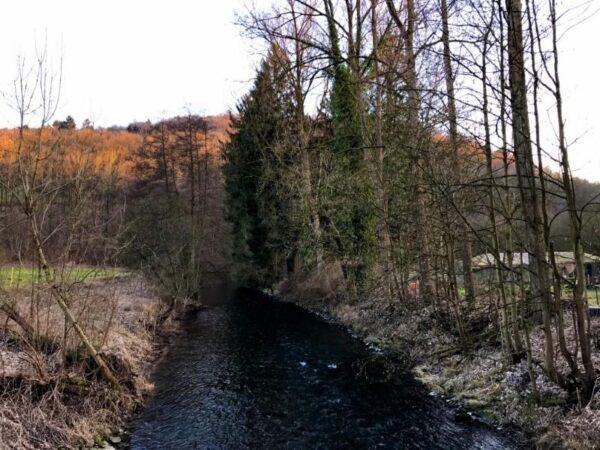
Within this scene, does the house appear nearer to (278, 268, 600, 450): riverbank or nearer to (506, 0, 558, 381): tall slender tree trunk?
(506, 0, 558, 381): tall slender tree trunk

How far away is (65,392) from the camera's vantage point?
24.6 ft

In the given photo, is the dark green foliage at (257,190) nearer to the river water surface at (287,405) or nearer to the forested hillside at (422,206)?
the forested hillside at (422,206)

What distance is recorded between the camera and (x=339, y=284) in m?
19.6

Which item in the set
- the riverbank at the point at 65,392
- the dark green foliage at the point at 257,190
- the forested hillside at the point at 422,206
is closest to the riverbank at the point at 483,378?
the forested hillside at the point at 422,206

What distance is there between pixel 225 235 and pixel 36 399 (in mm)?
28703

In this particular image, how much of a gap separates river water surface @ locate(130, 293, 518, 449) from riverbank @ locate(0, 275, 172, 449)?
0.49m

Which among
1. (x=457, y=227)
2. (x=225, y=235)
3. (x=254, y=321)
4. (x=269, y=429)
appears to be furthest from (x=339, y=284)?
(x=225, y=235)

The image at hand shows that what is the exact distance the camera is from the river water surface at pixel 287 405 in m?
7.00

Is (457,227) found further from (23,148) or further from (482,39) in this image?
(23,148)

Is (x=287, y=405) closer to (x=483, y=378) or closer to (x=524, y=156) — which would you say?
(x=483, y=378)

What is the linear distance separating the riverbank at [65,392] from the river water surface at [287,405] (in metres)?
0.49

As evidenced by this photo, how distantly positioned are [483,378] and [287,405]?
3.78 m

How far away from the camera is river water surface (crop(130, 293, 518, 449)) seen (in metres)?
7.00

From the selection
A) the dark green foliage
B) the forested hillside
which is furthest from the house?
the dark green foliage
